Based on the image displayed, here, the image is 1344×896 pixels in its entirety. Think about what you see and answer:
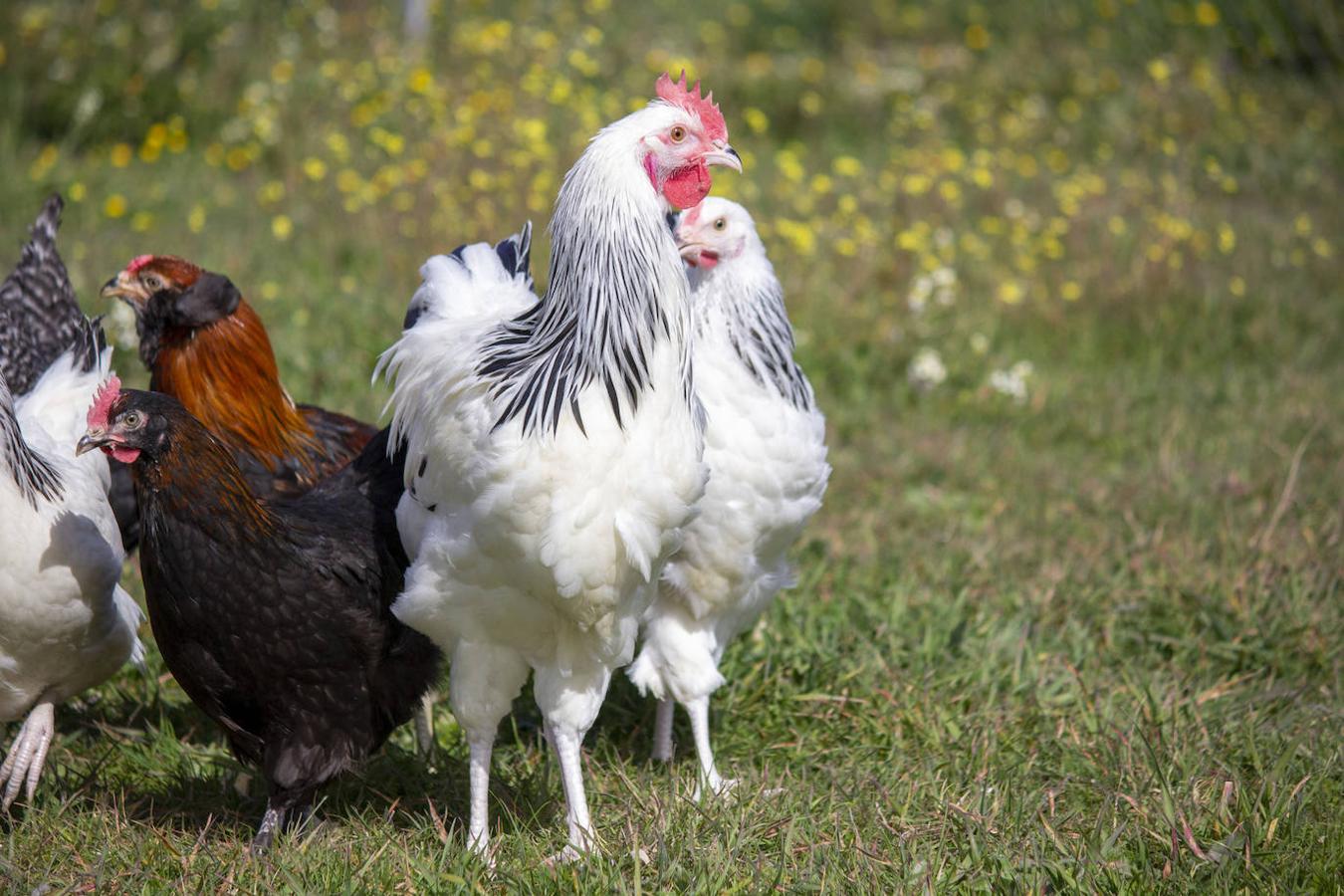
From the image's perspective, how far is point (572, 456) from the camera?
108 inches

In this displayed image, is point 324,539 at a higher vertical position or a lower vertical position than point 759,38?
lower

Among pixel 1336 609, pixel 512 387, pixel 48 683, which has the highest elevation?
pixel 512 387

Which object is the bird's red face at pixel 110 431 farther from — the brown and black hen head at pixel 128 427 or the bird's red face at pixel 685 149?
the bird's red face at pixel 685 149

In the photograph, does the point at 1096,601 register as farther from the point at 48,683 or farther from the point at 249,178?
the point at 249,178

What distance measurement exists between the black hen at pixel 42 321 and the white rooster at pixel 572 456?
4.72 ft

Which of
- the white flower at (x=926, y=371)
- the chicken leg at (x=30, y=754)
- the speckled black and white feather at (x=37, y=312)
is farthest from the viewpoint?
the white flower at (x=926, y=371)

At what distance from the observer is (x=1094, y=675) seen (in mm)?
4008

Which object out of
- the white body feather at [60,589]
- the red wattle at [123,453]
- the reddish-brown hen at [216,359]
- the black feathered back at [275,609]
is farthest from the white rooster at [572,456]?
the reddish-brown hen at [216,359]

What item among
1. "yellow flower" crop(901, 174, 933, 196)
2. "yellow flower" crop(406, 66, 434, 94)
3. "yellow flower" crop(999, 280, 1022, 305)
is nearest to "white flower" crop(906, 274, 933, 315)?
"yellow flower" crop(999, 280, 1022, 305)

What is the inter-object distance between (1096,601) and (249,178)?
5.53 meters

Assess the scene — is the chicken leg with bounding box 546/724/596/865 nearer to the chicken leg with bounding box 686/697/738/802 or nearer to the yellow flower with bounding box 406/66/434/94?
the chicken leg with bounding box 686/697/738/802

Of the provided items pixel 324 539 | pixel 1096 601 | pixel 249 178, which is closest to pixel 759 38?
pixel 249 178

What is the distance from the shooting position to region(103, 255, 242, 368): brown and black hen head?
3.89 meters

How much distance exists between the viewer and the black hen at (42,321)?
3955 millimetres
